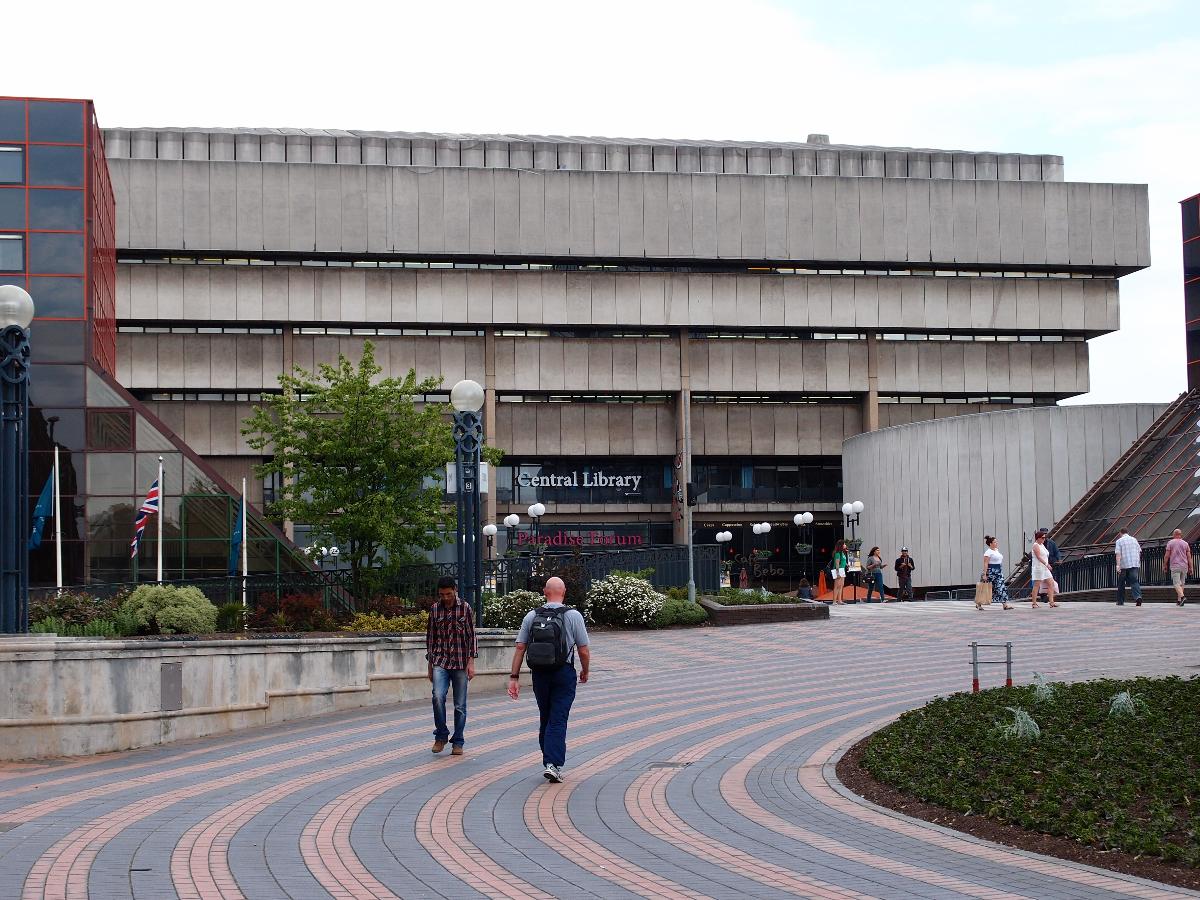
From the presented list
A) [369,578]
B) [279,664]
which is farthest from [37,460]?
[279,664]

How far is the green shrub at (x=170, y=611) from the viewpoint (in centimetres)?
1895

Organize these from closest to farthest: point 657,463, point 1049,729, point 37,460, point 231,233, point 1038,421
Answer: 1. point 1049,729
2. point 37,460
3. point 1038,421
4. point 231,233
5. point 657,463

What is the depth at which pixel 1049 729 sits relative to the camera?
13781mm

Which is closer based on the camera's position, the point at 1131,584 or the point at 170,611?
the point at 170,611

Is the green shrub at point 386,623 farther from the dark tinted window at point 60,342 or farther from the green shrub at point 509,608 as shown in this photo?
A: the dark tinted window at point 60,342

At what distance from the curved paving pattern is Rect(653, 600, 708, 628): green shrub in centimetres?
1306

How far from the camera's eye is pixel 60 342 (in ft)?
131

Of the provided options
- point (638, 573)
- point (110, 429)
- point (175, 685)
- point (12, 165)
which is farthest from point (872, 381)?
point (175, 685)

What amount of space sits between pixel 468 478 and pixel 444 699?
721cm

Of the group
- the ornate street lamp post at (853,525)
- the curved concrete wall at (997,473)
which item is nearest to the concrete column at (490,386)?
the ornate street lamp post at (853,525)

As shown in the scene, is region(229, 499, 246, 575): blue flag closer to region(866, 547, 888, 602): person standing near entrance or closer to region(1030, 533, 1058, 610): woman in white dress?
region(866, 547, 888, 602): person standing near entrance

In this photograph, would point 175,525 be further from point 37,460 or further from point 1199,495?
point 1199,495

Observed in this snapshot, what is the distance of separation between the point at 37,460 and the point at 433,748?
28.9 metres

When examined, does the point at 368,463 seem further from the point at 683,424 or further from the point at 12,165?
the point at 683,424
